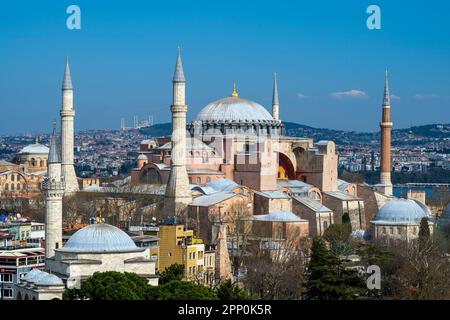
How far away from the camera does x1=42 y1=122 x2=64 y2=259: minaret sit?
2534cm

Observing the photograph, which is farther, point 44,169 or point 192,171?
point 44,169

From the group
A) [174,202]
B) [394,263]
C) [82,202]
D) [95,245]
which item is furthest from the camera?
[82,202]

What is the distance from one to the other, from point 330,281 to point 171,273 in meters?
3.38

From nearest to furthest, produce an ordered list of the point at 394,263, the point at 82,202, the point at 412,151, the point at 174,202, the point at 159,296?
1. the point at 159,296
2. the point at 394,263
3. the point at 174,202
4. the point at 82,202
5. the point at 412,151

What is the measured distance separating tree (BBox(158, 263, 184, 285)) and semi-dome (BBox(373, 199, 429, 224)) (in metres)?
10.3

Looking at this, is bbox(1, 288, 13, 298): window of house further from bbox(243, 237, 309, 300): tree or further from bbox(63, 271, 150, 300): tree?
bbox(243, 237, 309, 300): tree

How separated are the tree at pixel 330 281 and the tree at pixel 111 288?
3.10 meters

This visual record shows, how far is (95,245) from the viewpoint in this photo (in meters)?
22.8

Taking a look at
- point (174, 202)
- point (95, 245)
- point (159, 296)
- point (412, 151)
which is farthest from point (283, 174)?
point (412, 151)

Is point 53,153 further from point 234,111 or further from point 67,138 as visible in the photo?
point 234,111

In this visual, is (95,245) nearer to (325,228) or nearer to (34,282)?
(34,282)

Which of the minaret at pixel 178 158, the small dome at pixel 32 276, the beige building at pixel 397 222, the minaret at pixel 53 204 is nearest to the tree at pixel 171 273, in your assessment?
the small dome at pixel 32 276

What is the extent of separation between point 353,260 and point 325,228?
8.50m

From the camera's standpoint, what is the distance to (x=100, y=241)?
22.8m
